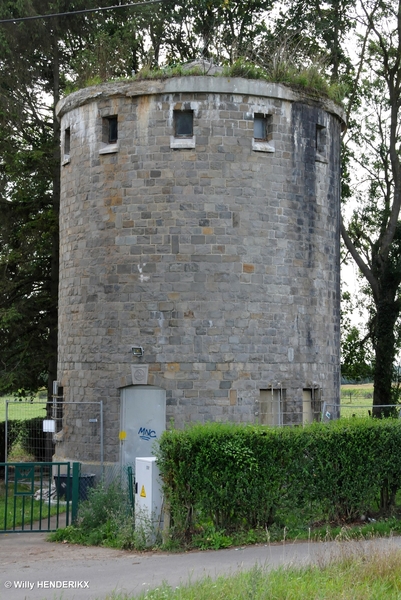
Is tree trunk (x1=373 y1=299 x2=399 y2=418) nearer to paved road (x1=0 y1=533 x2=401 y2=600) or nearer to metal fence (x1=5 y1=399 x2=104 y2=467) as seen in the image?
metal fence (x1=5 y1=399 x2=104 y2=467)

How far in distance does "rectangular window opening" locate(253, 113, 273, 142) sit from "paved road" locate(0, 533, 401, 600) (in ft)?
30.1

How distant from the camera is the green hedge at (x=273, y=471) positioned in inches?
492

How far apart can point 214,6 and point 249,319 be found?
15867 millimetres

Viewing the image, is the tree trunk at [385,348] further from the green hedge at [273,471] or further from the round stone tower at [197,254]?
the green hedge at [273,471]

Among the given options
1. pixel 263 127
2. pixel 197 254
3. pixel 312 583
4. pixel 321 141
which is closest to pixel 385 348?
pixel 321 141

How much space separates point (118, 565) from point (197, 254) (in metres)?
7.74

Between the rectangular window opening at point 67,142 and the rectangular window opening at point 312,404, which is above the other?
the rectangular window opening at point 67,142

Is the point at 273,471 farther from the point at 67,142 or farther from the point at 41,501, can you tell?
the point at 67,142

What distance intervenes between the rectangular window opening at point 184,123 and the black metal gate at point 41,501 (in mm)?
7064

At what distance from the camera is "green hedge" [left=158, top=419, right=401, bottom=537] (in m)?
12.5

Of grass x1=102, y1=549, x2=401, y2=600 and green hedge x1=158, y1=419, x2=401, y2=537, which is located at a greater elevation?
green hedge x1=158, y1=419, x2=401, y2=537

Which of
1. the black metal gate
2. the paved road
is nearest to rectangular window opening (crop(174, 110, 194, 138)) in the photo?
the black metal gate

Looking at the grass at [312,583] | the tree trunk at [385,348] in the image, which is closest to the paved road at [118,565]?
the grass at [312,583]

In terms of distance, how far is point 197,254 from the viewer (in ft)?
58.1
